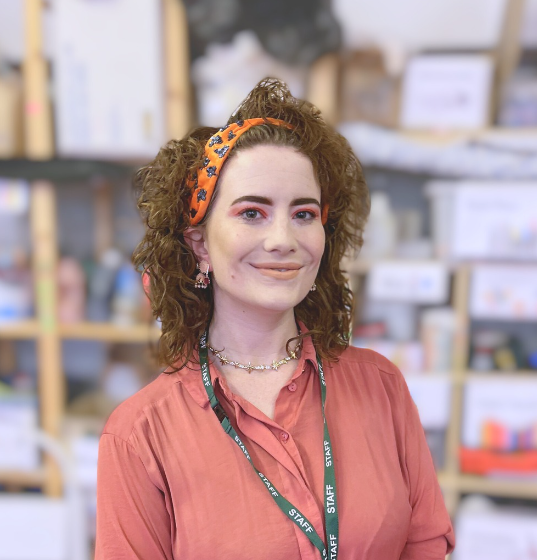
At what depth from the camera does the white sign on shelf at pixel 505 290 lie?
6.86ft

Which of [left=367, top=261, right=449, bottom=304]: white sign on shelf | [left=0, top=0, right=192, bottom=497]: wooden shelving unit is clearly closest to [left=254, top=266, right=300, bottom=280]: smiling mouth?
[left=0, top=0, right=192, bottom=497]: wooden shelving unit

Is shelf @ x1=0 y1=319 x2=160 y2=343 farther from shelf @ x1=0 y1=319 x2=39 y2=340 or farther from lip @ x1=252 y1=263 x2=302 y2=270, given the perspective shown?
lip @ x1=252 y1=263 x2=302 y2=270

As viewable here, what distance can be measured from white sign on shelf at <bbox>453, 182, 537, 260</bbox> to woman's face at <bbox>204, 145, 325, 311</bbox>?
130 centimetres

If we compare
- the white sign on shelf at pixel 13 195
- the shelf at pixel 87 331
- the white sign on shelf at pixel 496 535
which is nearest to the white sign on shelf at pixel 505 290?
the white sign on shelf at pixel 496 535

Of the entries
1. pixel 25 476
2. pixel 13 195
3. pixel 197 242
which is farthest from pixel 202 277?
pixel 25 476

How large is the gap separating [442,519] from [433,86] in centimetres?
152

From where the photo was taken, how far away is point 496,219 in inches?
80.7

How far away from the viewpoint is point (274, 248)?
89 centimetres

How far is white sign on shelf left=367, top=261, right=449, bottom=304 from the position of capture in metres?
2.11

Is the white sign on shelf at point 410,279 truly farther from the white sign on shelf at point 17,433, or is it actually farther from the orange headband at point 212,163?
the white sign on shelf at point 17,433

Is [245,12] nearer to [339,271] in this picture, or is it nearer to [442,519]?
[339,271]

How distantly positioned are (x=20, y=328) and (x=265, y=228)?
64.3 inches

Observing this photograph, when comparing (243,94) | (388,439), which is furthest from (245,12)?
(388,439)

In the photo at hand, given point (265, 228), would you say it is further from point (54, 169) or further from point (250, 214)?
point (54, 169)
